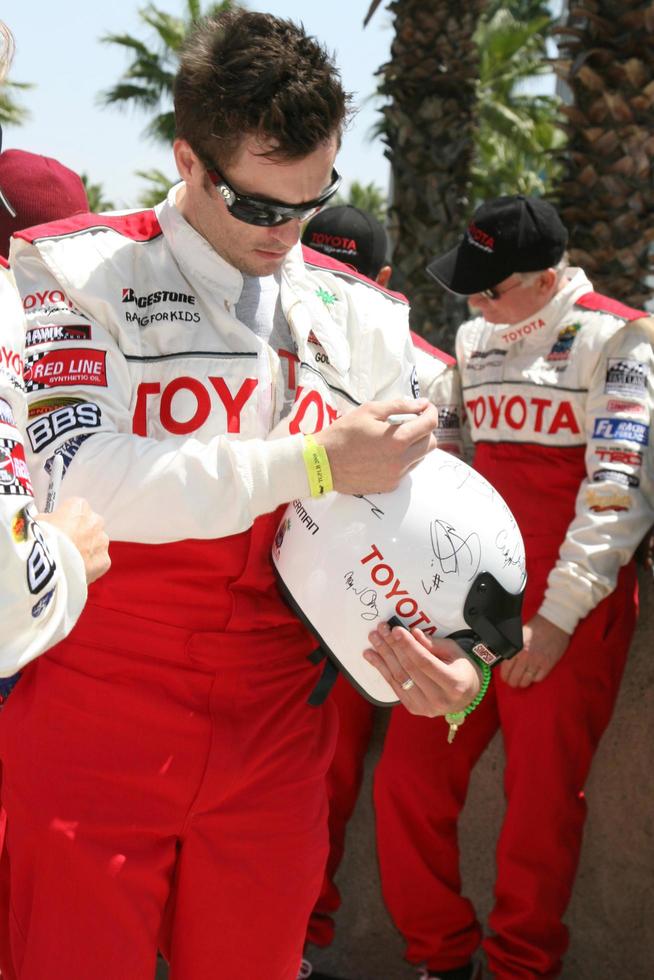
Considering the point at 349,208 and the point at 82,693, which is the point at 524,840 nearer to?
the point at 82,693

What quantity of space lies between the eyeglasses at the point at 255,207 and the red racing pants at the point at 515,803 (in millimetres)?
1767

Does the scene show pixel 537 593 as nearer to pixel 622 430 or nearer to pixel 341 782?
pixel 622 430

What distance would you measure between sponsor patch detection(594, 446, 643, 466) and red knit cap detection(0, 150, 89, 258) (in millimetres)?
2011

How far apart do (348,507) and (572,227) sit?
431 centimetres

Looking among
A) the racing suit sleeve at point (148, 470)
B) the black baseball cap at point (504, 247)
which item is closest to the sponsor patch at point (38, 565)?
the racing suit sleeve at point (148, 470)

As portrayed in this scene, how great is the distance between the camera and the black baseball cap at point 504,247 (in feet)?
12.8

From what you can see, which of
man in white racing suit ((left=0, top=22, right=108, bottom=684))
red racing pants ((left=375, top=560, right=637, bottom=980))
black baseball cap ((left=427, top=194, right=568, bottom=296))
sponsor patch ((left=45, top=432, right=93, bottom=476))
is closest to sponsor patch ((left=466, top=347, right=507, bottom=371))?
black baseball cap ((left=427, top=194, right=568, bottom=296))

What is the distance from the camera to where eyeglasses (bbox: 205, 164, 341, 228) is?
230 cm

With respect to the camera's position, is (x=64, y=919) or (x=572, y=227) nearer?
(x=64, y=919)

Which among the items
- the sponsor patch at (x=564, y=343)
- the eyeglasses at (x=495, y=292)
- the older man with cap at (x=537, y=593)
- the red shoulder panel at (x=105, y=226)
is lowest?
the older man with cap at (x=537, y=593)

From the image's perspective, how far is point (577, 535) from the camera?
355cm

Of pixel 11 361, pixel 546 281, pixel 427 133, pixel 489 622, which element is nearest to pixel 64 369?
pixel 11 361

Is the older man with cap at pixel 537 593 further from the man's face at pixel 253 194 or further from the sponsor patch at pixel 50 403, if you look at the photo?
the sponsor patch at pixel 50 403

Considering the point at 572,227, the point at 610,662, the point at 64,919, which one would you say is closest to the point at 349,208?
the point at 572,227
